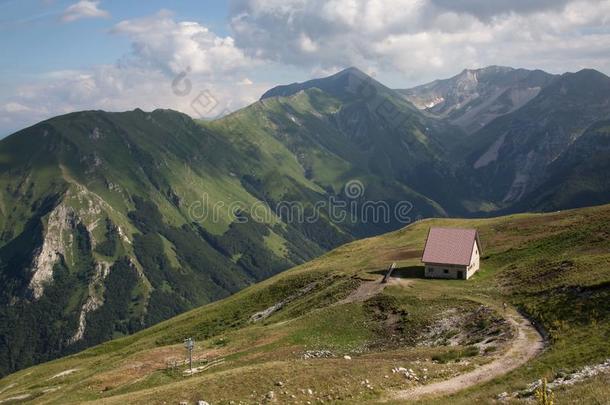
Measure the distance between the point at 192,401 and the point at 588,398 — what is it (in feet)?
89.1

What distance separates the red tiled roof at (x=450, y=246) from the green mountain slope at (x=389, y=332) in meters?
4.26

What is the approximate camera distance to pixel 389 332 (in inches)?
2522

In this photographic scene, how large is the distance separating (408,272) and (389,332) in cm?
2794

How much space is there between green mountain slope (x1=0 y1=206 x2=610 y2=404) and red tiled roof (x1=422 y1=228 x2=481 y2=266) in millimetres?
4260

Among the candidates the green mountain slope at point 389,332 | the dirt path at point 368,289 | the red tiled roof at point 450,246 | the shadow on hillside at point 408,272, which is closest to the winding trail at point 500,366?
the green mountain slope at point 389,332

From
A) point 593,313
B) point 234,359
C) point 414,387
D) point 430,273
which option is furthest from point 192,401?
point 430,273

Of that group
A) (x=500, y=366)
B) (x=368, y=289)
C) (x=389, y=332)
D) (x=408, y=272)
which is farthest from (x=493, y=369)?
(x=408, y=272)

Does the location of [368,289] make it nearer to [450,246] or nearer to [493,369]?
[450,246]

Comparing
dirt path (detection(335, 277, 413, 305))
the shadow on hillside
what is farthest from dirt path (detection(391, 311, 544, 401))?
the shadow on hillside

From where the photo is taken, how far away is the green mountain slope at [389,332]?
4038 cm

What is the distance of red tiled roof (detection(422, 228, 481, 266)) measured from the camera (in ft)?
278

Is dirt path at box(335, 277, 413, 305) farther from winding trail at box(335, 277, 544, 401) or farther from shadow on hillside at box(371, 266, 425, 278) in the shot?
winding trail at box(335, 277, 544, 401)

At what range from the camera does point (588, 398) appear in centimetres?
2891

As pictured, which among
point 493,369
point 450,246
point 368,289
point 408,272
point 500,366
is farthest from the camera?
point 408,272
